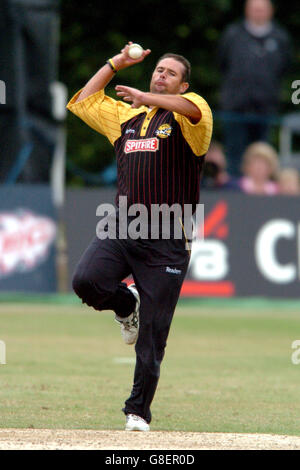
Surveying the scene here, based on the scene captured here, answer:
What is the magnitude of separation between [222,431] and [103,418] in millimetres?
994

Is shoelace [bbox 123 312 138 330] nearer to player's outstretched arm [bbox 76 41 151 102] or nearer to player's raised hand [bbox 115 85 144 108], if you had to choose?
player's raised hand [bbox 115 85 144 108]

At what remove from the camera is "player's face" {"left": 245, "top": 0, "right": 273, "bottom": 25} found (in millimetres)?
18391

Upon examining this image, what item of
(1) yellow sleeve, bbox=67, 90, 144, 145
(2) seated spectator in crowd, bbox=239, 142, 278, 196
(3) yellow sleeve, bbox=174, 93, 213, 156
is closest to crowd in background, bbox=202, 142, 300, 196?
(2) seated spectator in crowd, bbox=239, 142, 278, 196

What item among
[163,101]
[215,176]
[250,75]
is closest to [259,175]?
[215,176]

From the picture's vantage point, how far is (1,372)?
10781 mm

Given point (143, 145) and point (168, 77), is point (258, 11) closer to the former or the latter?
point (168, 77)

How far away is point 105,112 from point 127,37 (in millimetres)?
19349

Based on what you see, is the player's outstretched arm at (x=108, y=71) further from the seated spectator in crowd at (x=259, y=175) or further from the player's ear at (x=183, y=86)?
the seated spectator in crowd at (x=259, y=175)

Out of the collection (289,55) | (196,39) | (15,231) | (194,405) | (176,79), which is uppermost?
(196,39)

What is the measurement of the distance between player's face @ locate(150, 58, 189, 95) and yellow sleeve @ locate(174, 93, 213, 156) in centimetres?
20

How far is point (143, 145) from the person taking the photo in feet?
25.7
